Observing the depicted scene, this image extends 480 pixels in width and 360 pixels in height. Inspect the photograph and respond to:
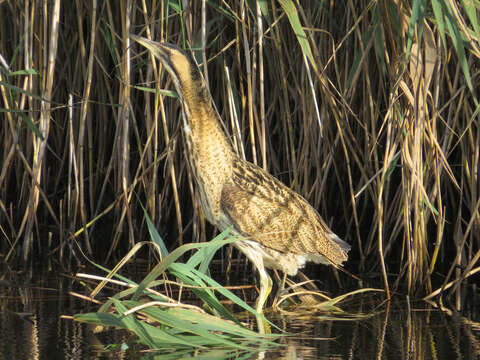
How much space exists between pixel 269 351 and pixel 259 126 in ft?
4.79

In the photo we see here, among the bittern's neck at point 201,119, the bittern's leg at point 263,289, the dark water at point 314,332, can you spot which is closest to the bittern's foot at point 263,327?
the dark water at point 314,332

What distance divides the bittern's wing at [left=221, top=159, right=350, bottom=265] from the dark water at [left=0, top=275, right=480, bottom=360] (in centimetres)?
30

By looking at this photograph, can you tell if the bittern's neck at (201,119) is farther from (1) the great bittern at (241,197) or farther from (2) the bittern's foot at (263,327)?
(2) the bittern's foot at (263,327)

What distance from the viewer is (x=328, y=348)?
2549mm

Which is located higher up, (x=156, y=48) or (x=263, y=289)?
(x=156, y=48)

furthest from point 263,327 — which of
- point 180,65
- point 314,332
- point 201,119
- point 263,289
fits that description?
point 180,65

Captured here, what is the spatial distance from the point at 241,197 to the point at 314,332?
0.73 meters

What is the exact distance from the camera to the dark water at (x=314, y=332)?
2.46 metres

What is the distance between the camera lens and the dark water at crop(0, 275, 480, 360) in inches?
97.0

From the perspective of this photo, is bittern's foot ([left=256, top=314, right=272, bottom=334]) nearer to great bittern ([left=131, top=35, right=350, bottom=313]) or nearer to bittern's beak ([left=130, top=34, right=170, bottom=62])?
great bittern ([left=131, top=35, right=350, bottom=313])

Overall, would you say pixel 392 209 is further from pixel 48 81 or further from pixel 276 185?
pixel 48 81

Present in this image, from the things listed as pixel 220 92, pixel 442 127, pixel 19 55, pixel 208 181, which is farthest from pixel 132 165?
pixel 442 127

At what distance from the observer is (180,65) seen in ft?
10.6

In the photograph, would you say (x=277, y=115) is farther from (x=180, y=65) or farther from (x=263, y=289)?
(x=263, y=289)
